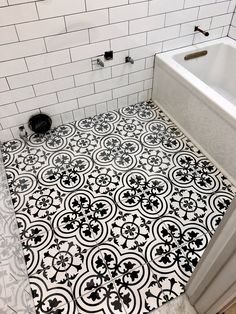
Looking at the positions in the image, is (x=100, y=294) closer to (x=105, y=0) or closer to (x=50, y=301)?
(x=50, y=301)

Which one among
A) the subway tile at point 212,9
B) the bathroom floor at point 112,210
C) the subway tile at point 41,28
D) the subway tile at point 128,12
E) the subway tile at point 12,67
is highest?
the subway tile at point 41,28

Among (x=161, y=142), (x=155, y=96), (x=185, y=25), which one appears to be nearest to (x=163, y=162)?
(x=161, y=142)

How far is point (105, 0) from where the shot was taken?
1.51 metres

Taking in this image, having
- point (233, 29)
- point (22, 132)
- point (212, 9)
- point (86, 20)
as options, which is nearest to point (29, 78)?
point (22, 132)

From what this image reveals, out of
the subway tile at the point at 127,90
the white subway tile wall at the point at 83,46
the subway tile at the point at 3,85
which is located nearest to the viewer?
the white subway tile wall at the point at 83,46

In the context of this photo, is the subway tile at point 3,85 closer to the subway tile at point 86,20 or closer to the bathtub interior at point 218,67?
the subway tile at point 86,20

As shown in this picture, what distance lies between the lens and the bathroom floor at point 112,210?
118cm

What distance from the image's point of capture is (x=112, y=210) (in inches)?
57.2

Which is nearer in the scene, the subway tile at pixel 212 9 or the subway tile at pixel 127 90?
the subway tile at pixel 212 9

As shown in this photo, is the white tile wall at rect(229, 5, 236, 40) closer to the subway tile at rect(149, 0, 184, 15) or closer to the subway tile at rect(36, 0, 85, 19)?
the subway tile at rect(149, 0, 184, 15)

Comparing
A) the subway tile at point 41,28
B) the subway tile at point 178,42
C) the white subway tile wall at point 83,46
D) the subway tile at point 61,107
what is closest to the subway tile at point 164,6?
the white subway tile wall at point 83,46

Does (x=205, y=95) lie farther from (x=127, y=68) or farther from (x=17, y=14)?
(x=17, y=14)

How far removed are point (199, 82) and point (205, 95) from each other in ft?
0.44

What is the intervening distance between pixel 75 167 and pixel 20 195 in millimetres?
381
